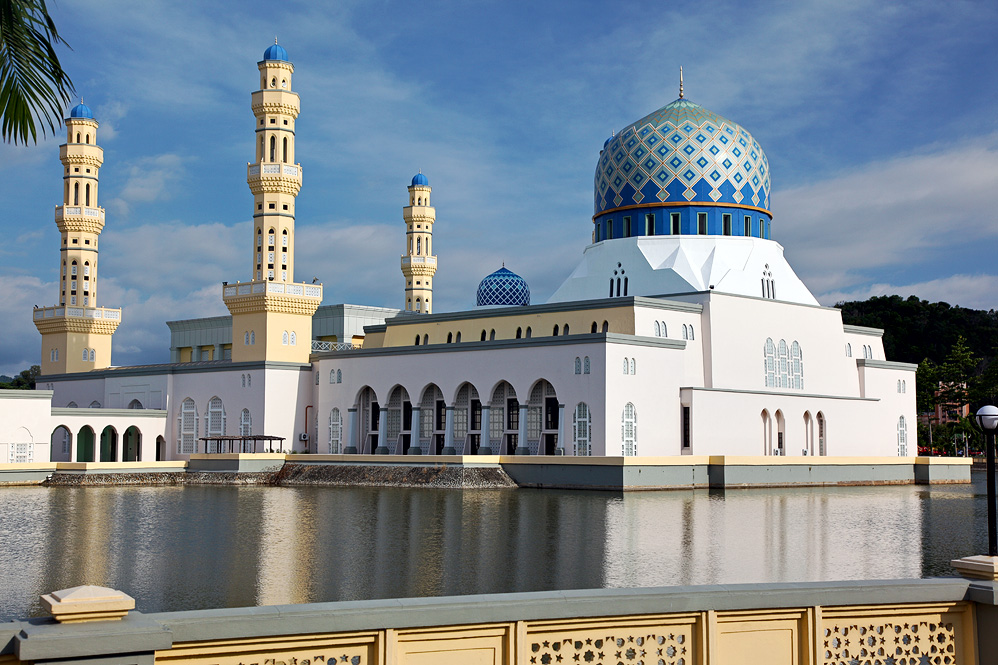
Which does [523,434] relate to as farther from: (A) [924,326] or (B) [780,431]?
(A) [924,326]

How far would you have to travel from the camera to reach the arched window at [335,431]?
36.9 m

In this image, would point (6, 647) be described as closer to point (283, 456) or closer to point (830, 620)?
point (830, 620)

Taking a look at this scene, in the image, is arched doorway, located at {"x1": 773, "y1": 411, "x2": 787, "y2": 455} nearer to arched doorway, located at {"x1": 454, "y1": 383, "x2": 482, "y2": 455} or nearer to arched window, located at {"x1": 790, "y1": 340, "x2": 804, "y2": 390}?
arched window, located at {"x1": 790, "y1": 340, "x2": 804, "y2": 390}

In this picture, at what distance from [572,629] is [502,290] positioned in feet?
116

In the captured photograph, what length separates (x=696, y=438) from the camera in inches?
1246

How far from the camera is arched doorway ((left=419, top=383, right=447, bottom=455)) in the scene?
115ft

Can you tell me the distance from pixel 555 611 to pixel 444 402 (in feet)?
99.1

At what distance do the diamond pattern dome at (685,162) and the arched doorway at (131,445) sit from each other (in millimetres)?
18620

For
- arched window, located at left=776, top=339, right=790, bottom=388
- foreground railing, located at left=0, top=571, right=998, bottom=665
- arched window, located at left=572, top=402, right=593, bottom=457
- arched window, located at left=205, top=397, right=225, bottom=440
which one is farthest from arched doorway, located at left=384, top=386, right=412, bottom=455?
foreground railing, located at left=0, top=571, right=998, bottom=665

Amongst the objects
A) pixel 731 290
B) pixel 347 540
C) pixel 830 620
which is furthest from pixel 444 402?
pixel 830 620

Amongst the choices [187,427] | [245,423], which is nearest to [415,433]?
[245,423]

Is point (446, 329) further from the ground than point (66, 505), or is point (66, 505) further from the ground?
point (446, 329)

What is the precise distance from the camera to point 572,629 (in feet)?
16.5

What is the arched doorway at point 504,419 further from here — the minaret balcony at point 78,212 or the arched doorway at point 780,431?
the minaret balcony at point 78,212
